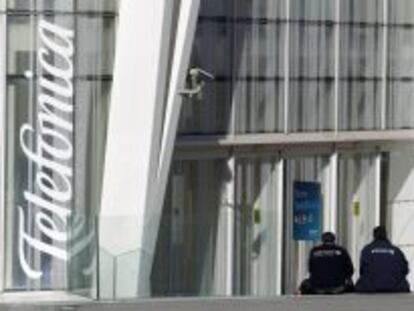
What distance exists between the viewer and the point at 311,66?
25734 millimetres

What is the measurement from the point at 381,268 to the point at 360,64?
7841 mm

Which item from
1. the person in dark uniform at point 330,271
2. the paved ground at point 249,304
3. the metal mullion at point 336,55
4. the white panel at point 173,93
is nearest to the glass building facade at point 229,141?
the metal mullion at point 336,55

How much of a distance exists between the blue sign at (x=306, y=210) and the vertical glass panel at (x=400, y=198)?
219 centimetres

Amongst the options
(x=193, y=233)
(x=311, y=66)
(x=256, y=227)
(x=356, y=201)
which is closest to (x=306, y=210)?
(x=356, y=201)

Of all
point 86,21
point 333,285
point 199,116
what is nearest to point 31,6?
point 86,21

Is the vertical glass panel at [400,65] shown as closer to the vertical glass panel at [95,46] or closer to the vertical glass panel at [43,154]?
the vertical glass panel at [95,46]

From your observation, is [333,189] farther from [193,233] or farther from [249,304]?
[249,304]

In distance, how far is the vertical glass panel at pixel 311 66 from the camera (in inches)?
1004

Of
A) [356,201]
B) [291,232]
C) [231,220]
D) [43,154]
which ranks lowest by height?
[291,232]

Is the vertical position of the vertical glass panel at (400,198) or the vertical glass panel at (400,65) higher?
the vertical glass panel at (400,65)

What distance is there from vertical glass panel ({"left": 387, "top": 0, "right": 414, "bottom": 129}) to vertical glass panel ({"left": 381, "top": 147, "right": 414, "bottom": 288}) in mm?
874

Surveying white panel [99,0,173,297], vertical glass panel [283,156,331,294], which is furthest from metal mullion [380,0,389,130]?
white panel [99,0,173,297]

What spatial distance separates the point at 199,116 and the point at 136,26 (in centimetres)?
337

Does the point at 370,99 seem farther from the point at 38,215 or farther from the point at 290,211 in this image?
the point at 38,215
